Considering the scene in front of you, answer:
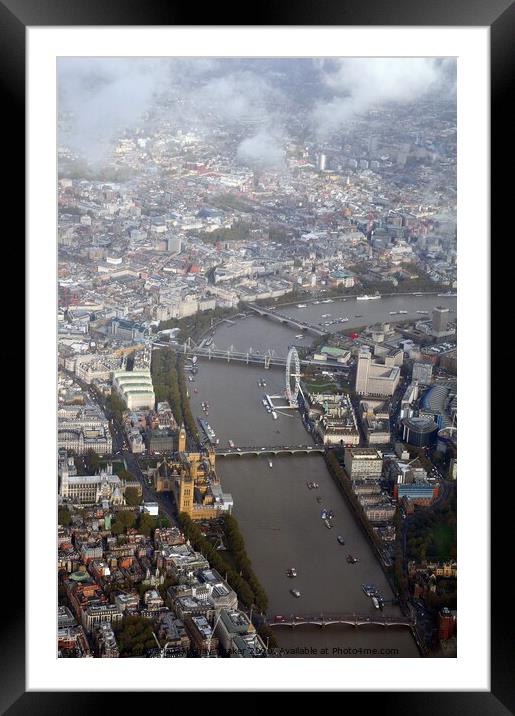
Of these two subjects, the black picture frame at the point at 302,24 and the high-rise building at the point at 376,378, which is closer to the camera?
the black picture frame at the point at 302,24

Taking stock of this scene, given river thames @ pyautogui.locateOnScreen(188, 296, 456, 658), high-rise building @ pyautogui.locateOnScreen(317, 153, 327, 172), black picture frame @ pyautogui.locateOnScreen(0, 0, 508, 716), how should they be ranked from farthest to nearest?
high-rise building @ pyautogui.locateOnScreen(317, 153, 327, 172)
river thames @ pyautogui.locateOnScreen(188, 296, 456, 658)
black picture frame @ pyautogui.locateOnScreen(0, 0, 508, 716)

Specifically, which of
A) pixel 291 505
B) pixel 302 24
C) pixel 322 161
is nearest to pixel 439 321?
pixel 322 161

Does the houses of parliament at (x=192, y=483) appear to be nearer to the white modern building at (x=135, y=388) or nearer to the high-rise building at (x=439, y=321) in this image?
the white modern building at (x=135, y=388)

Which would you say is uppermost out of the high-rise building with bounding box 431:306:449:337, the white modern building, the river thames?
the high-rise building with bounding box 431:306:449:337

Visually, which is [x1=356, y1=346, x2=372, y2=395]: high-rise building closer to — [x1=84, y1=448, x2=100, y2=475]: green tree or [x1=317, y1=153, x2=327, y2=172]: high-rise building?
[x1=317, y1=153, x2=327, y2=172]: high-rise building

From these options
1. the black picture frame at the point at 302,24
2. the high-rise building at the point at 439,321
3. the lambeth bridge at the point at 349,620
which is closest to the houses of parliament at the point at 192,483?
the lambeth bridge at the point at 349,620

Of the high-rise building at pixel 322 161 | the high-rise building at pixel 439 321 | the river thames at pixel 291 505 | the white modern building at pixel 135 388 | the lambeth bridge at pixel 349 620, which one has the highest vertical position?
the high-rise building at pixel 322 161

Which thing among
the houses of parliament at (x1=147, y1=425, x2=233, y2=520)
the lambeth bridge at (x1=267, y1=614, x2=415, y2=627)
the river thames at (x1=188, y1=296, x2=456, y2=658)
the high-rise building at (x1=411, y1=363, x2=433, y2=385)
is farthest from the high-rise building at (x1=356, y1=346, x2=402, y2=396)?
the lambeth bridge at (x1=267, y1=614, x2=415, y2=627)

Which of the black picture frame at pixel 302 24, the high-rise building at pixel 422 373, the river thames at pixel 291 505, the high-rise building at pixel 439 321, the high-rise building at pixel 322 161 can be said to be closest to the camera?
the black picture frame at pixel 302 24
